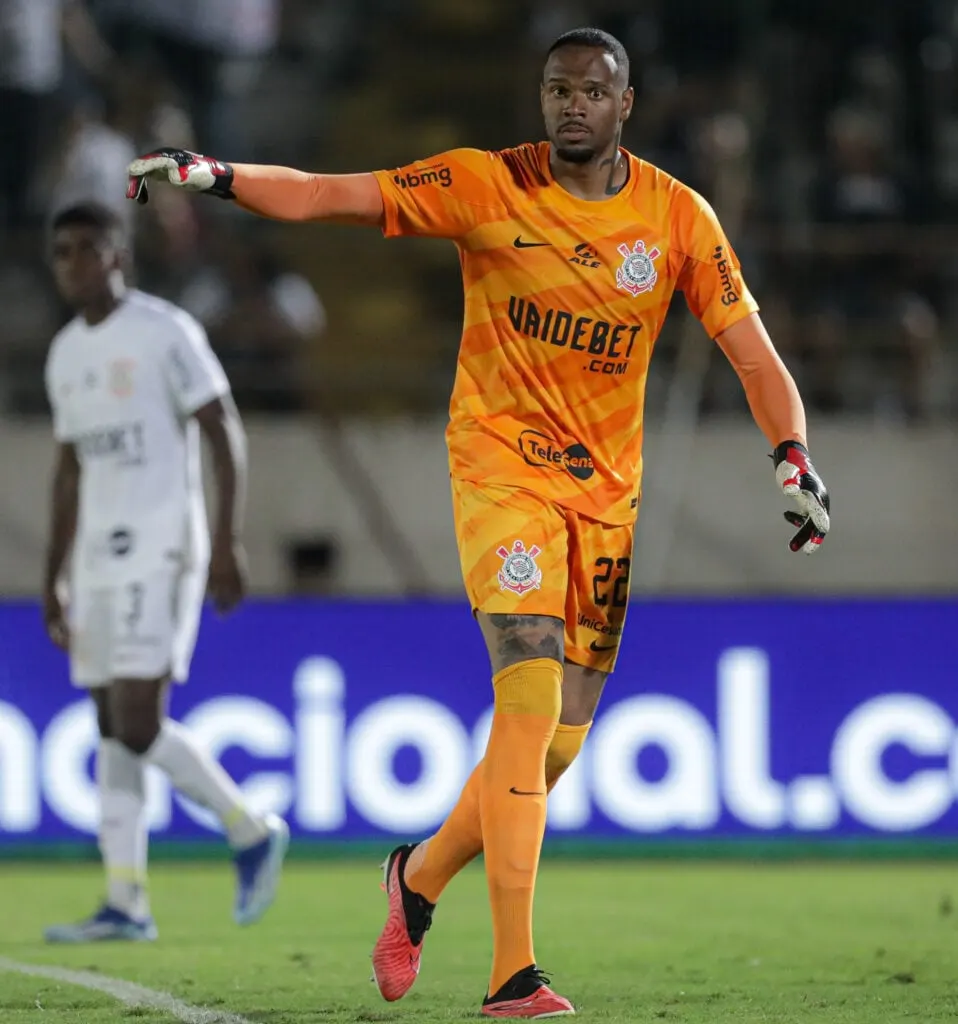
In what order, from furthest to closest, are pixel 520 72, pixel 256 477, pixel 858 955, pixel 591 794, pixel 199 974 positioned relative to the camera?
1. pixel 520 72
2. pixel 256 477
3. pixel 591 794
4. pixel 858 955
5. pixel 199 974

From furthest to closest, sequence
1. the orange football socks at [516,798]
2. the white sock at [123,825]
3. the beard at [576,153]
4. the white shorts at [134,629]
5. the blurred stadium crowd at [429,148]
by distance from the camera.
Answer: the blurred stadium crowd at [429,148] < the white shorts at [134,629] < the white sock at [123,825] < the beard at [576,153] < the orange football socks at [516,798]

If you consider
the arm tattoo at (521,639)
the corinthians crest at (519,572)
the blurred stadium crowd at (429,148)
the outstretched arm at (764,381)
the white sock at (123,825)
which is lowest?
the white sock at (123,825)

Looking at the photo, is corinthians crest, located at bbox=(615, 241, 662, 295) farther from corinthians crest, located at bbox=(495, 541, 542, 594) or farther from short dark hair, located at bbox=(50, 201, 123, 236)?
short dark hair, located at bbox=(50, 201, 123, 236)

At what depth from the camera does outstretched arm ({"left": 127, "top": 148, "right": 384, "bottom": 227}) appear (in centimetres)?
514

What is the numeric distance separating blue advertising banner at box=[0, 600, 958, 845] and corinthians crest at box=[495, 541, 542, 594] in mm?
5066

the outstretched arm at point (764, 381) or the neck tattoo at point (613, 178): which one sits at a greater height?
the neck tattoo at point (613, 178)

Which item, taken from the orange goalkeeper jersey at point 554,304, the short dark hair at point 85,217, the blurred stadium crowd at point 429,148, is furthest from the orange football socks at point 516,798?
the blurred stadium crowd at point 429,148

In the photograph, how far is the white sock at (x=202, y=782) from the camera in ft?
25.9

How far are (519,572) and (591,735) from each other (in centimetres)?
512

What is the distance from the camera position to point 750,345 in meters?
5.73

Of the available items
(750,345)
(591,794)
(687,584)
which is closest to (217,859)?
(591,794)

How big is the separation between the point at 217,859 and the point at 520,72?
722 centimetres

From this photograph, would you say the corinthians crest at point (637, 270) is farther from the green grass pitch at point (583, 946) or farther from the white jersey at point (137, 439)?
the white jersey at point (137, 439)

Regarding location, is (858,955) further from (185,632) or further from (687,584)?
(687,584)
